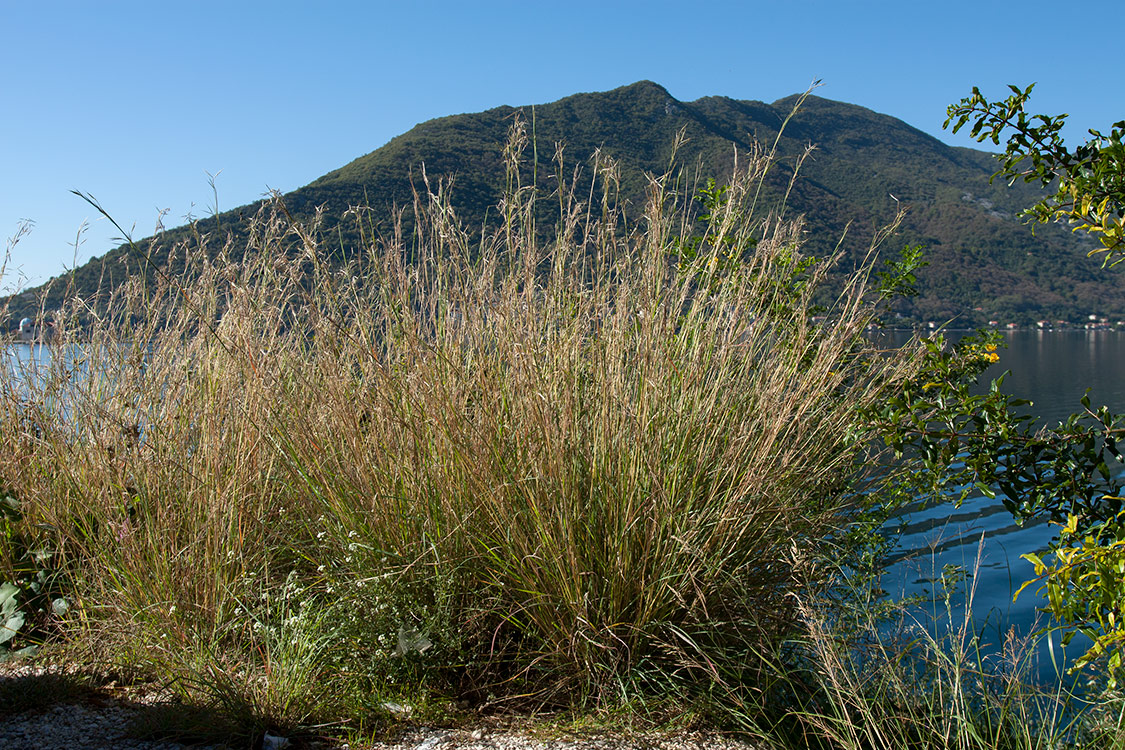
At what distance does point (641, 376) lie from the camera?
86.8 inches

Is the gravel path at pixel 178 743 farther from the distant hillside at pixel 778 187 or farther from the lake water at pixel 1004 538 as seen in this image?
the distant hillside at pixel 778 187

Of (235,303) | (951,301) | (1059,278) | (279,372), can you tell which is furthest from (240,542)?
(1059,278)

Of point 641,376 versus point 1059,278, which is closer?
point 641,376

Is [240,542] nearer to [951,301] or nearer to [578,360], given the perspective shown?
[578,360]

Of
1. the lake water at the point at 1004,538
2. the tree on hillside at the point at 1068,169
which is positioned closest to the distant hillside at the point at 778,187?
the tree on hillside at the point at 1068,169

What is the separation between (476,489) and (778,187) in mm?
5483

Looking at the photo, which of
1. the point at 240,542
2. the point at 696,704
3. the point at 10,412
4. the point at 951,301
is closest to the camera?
the point at 696,704

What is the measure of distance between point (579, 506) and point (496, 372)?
0.54 meters

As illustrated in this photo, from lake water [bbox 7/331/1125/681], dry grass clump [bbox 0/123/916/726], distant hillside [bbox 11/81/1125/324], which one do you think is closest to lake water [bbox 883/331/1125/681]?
lake water [bbox 7/331/1125/681]

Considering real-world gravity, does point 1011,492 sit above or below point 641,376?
below

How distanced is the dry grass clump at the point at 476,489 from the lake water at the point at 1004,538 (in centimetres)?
63

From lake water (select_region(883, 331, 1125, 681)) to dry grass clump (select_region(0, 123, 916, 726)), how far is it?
63 cm

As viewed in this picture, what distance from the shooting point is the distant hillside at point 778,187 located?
5.21 metres

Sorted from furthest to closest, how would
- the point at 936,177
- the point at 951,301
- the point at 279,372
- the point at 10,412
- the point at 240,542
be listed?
the point at 936,177 < the point at 951,301 < the point at 10,412 < the point at 279,372 < the point at 240,542
